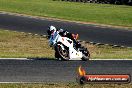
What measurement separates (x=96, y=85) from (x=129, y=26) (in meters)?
24.1

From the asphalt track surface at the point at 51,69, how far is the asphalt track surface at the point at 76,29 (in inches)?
506

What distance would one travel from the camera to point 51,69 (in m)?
13.9

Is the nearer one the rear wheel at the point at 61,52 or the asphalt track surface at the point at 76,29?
the rear wheel at the point at 61,52

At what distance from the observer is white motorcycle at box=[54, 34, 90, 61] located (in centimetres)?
1614

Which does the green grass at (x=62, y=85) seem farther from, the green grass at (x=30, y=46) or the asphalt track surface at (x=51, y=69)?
the green grass at (x=30, y=46)

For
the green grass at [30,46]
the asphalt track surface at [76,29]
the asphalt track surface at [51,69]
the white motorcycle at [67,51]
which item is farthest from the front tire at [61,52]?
the asphalt track surface at [76,29]

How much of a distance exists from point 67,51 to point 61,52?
23 centimetres

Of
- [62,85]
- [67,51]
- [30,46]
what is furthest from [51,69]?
[30,46]

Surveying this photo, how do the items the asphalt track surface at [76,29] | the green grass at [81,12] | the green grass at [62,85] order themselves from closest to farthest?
the green grass at [62,85] < the asphalt track surface at [76,29] < the green grass at [81,12]

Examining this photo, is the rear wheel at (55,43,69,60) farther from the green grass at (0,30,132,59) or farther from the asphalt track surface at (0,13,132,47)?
the asphalt track surface at (0,13,132,47)

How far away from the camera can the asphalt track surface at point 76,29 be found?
96.1 feet

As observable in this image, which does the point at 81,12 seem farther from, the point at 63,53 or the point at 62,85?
the point at 62,85

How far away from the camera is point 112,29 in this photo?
33.5 meters

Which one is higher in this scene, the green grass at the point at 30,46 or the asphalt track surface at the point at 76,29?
the green grass at the point at 30,46
